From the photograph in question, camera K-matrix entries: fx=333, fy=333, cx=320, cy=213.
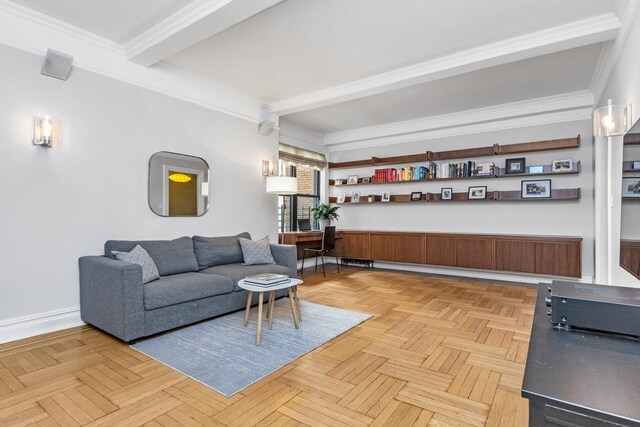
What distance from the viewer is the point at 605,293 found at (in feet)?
4.36

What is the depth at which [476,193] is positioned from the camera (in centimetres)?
538

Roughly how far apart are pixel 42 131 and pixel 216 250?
1.91 m

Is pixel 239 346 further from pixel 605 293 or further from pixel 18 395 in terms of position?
pixel 605 293

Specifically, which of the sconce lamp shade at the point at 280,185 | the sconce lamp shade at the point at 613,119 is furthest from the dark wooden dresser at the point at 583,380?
the sconce lamp shade at the point at 280,185

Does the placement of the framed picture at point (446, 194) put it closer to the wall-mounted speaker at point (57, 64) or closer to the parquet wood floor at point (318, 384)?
the parquet wood floor at point (318, 384)

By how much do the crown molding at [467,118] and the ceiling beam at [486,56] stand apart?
1.91 m

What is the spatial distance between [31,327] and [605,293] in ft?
12.8

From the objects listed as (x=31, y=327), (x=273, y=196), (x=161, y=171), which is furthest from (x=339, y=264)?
(x=31, y=327)

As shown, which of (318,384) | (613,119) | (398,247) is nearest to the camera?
(318,384)

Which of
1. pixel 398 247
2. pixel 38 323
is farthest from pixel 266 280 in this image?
pixel 398 247

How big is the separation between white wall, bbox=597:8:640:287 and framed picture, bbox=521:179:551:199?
1.31 meters

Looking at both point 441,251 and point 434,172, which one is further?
point 434,172

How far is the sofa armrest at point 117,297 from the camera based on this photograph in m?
2.57

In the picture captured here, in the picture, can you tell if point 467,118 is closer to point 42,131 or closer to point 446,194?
point 446,194
